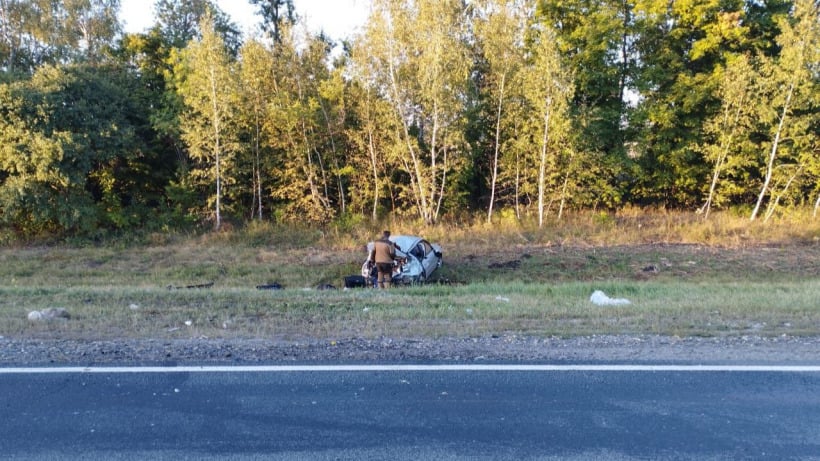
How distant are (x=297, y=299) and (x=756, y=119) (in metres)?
21.9

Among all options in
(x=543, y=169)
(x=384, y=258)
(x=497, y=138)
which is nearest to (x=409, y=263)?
(x=384, y=258)

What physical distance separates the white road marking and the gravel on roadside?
0.16m

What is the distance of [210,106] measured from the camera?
21203 millimetres

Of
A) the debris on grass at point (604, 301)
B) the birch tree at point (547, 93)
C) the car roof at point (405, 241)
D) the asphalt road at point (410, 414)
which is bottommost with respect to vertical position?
the debris on grass at point (604, 301)

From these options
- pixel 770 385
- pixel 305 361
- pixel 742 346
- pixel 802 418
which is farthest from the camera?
pixel 742 346

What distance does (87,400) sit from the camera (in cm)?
478

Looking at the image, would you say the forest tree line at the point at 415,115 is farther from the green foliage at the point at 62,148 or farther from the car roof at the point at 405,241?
the car roof at the point at 405,241

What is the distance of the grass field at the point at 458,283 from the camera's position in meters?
7.85

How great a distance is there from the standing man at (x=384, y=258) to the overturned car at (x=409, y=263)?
0.24 metres

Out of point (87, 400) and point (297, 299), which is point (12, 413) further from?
point (297, 299)

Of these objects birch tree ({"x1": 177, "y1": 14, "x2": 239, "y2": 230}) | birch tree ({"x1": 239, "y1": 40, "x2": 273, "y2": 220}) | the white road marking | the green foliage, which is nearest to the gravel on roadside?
the white road marking

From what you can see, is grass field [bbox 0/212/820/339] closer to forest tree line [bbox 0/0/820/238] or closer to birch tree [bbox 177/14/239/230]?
forest tree line [bbox 0/0/820/238]

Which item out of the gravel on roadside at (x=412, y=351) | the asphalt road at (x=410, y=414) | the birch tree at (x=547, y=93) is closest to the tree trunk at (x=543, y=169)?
the birch tree at (x=547, y=93)

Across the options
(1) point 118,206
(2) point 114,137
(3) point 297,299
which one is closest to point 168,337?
(3) point 297,299
